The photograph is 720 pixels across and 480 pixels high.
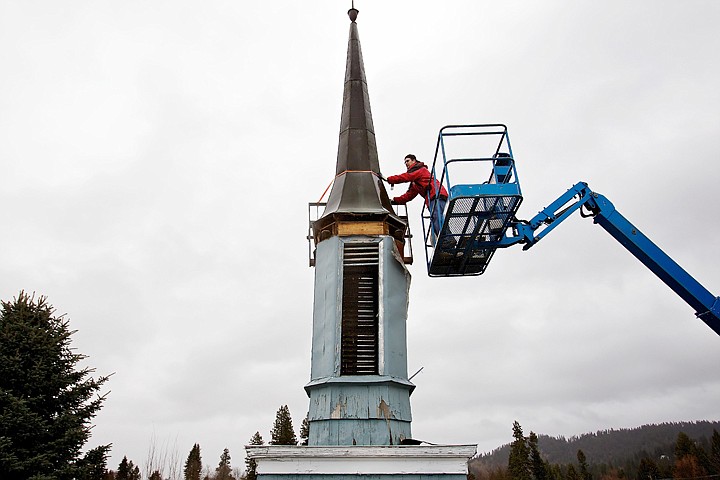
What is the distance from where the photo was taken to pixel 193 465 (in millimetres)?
54656

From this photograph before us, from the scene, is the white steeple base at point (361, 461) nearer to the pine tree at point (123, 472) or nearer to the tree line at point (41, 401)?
the tree line at point (41, 401)

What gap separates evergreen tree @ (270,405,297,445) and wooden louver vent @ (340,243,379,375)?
36025mm

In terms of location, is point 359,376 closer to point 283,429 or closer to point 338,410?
point 338,410

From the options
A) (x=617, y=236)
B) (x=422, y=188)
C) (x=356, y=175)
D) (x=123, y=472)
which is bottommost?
(x=123, y=472)

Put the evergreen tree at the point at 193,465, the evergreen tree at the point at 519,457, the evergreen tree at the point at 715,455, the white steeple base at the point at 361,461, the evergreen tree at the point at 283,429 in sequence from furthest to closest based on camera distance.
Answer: the evergreen tree at the point at 715,455
the evergreen tree at the point at 519,457
the evergreen tree at the point at 193,465
the evergreen tree at the point at 283,429
the white steeple base at the point at 361,461

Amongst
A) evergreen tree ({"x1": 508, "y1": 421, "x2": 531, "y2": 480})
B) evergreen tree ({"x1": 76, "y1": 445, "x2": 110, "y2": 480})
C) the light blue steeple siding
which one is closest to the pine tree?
evergreen tree ({"x1": 76, "y1": 445, "x2": 110, "y2": 480})

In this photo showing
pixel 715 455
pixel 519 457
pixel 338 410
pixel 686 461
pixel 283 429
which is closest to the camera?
pixel 338 410

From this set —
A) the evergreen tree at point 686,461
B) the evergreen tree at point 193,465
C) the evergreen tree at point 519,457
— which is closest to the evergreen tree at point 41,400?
the evergreen tree at point 193,465

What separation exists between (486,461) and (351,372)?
122499 mm

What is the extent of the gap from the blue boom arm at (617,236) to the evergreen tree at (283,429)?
123 feet

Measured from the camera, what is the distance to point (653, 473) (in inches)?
2918

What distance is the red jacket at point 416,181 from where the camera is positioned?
1182 centimetres

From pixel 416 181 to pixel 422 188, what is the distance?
0.20 meters

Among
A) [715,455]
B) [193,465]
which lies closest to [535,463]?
[715,455]
